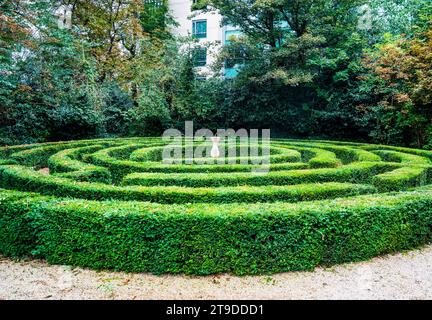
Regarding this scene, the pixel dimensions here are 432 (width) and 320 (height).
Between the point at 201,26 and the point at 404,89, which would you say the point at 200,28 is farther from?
the point at 404,89

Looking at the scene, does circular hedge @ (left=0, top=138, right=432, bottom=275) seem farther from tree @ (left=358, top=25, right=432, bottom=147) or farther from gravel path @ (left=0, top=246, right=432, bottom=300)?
tree @ (left=358, top=25, right=432, bottom=147)

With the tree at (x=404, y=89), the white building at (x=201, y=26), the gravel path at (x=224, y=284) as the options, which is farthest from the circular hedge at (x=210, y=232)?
the white building at (x=201, y=26)

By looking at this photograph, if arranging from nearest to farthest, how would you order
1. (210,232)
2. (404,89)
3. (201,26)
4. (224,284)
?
(224,284)
(210,232)
(404,89)
(201,26)

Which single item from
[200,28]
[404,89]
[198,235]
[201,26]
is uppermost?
[201,26]

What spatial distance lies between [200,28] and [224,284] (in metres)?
33.8

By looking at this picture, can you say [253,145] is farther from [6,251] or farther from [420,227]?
[6,251]

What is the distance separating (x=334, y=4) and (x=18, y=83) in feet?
69.4

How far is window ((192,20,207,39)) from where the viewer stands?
3384 cm

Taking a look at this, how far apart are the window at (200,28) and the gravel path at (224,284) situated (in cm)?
3266

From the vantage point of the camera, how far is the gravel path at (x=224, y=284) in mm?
4461

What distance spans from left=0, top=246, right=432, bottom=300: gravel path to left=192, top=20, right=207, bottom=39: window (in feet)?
107

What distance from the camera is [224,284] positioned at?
4.75 meters

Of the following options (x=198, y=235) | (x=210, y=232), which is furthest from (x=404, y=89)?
(x=198, y=235)

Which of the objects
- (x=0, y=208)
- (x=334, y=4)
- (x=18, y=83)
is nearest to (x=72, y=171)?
(x=0, y=208)
